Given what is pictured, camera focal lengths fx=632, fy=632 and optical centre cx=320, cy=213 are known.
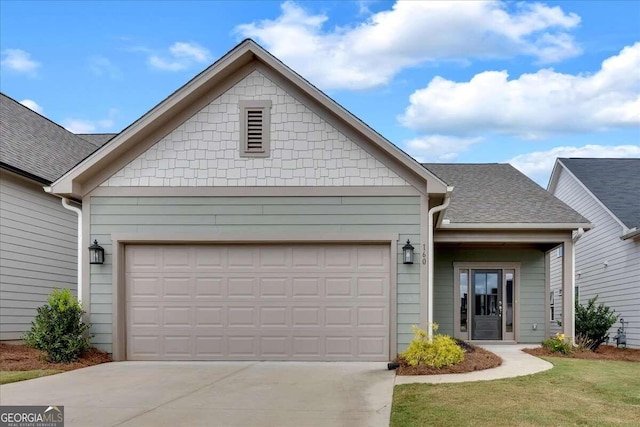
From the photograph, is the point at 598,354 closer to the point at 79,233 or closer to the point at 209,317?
the point at 209,317

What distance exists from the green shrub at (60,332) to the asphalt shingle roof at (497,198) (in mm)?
8276

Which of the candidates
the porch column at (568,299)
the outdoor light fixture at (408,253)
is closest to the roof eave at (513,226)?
the porch column at (568,299)

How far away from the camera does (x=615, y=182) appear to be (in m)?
18.3

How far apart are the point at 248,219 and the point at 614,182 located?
39.9 feet

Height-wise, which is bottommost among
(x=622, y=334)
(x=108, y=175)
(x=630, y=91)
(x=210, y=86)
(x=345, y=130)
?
(x=622, y=334)

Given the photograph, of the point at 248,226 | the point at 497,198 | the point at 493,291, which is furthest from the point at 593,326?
the point at 248,226

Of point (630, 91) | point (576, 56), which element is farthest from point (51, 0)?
point (630, 91)

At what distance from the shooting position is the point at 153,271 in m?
11.3

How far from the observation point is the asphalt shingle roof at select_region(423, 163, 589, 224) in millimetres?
14633

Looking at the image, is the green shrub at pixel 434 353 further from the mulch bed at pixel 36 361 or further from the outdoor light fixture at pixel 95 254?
the outdoor light fixture at pixel 95 254

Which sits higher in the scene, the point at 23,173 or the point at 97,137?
the point at 97,137

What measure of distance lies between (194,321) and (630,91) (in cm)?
1836

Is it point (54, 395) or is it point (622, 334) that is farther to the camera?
point (622, 334)

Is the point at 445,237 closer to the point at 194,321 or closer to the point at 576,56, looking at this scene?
the point at 194,321
